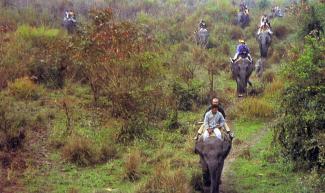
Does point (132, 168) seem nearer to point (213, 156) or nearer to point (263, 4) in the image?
point (213, 156)

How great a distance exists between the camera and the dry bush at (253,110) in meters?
17.1

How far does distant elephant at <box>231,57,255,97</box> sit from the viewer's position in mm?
19297

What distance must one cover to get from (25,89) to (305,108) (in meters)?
9.70

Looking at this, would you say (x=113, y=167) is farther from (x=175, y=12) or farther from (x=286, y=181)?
(x=175, y=12)

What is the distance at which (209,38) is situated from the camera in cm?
2922

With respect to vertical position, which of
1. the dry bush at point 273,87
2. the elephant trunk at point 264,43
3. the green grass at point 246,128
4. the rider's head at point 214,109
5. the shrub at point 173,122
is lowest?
the green grass at point 246,128

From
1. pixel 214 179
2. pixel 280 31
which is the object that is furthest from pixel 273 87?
pixel 280 31

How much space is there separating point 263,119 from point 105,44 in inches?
208

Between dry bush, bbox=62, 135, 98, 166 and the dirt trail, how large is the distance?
3026 millimetres

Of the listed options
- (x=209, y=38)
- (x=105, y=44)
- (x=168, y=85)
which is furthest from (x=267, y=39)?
(x=105, y=44)

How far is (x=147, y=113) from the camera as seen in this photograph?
15.9m

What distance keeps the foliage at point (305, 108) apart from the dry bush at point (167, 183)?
7.96 feet

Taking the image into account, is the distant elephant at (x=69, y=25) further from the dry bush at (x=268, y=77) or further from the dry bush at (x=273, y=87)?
the dry bush at (x=273, y=87)

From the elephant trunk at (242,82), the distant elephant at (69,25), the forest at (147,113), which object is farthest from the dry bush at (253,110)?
the distant elephant at (69,25)
